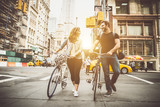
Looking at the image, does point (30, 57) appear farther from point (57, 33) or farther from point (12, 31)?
point (57, 33)

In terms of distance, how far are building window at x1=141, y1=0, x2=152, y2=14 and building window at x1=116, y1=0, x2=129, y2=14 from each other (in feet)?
11.3

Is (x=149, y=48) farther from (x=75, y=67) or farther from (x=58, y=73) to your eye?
(x=58, y=73)

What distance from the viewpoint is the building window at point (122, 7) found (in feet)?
83.6

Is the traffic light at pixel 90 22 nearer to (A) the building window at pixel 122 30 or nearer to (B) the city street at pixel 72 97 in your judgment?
(B) the city street at pixel 72 97

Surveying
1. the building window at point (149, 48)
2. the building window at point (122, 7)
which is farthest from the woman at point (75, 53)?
the building window at point (122, 7)

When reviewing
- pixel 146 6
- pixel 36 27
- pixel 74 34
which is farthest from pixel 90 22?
pixel 36 27

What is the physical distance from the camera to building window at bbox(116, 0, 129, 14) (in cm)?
2547

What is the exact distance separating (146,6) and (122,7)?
5232 millimetres

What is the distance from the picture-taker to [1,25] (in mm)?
29812

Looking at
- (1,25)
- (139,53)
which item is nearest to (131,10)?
(139,53)

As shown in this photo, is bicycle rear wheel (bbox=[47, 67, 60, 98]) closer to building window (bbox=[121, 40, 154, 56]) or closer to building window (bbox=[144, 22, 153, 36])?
building window (bbox=[121, 40, 154, 56])

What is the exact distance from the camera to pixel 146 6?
25.1 m

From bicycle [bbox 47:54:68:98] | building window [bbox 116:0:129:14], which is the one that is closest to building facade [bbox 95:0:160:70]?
building window [bbox 116:0:129:14]

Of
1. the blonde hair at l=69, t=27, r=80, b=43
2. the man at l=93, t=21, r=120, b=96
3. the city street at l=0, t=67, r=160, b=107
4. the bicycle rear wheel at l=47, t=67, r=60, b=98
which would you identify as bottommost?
the city street at l=0, t=67, r=160, b=107
